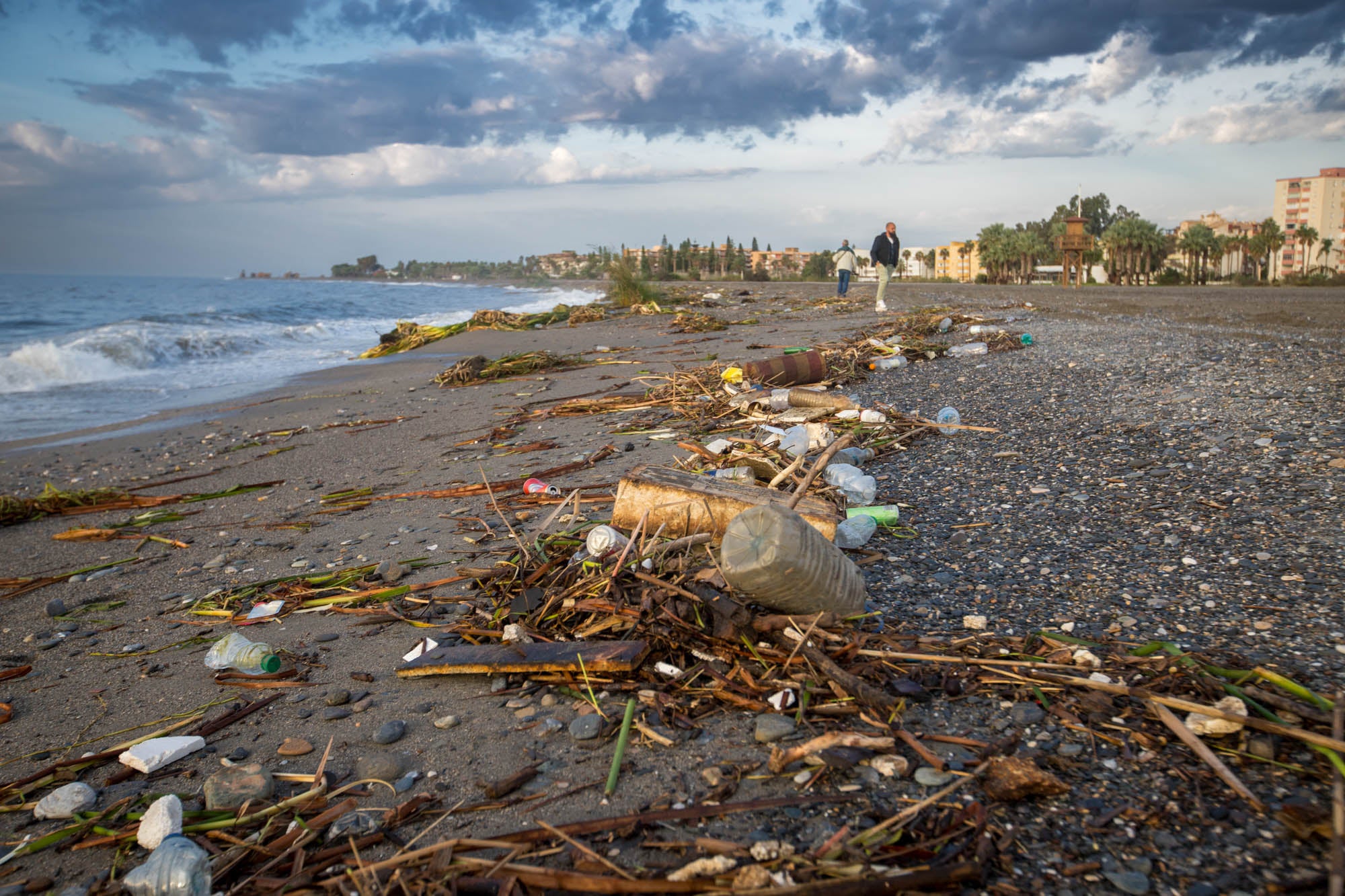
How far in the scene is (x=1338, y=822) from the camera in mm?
1464

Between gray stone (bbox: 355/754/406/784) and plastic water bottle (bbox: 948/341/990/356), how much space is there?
758 centimetres

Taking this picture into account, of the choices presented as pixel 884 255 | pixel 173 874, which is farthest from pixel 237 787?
pixel 884 255

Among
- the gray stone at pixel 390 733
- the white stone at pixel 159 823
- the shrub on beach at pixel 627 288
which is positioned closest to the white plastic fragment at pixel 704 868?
the gray stone at pixel 390 733

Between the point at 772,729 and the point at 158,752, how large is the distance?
72.2 inches

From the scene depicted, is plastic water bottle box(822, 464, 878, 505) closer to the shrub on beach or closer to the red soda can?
the red soda can

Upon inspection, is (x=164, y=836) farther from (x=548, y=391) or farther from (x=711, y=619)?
(x=548, y=391)

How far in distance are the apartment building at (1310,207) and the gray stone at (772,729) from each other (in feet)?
380

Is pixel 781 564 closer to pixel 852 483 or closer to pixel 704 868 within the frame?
pixel 704 868

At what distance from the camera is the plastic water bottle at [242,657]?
270 centimetres

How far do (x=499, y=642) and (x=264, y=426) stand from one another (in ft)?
23.4

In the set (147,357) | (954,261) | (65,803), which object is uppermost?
(954,261)

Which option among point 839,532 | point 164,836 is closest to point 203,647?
point 164,836

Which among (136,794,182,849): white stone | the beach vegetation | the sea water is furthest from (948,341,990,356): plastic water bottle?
the beach vegetation

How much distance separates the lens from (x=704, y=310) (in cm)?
1748
